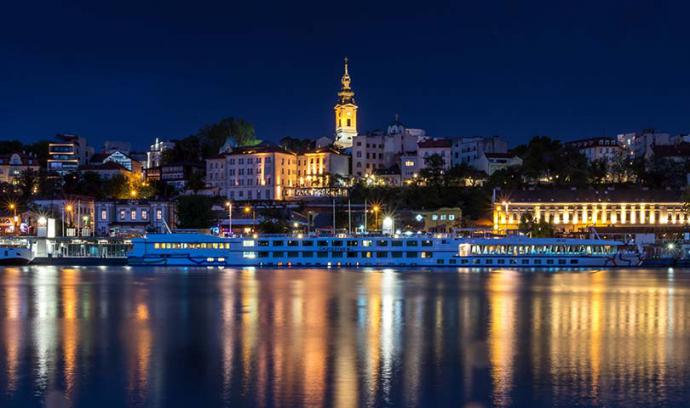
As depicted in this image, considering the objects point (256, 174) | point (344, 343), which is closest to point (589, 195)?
point (256, 174)

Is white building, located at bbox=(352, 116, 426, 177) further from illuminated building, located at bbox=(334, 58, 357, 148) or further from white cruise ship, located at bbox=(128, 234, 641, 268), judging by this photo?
white cruise ship, located at bbox=(128, 234, 641, 268)

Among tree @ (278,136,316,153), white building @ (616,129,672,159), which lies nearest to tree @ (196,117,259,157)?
tree @ (278,136,316,153)

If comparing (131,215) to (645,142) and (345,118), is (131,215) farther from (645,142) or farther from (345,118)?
(645,142)

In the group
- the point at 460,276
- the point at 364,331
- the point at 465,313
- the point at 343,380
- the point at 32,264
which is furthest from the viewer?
the point at 32,264

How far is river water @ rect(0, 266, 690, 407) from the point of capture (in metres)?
18.6

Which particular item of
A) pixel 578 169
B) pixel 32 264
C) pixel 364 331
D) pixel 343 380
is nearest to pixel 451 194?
pixel 578 169

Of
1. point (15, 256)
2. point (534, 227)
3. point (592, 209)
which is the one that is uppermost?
point (592, 209)

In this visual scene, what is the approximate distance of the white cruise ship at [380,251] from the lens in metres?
55.2

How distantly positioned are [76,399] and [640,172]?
76.7 metres

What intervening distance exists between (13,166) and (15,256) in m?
36.9

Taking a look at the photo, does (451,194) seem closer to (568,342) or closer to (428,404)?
(568,342)

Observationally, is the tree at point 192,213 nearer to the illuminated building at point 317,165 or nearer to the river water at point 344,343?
the illuminated building at point 317,165

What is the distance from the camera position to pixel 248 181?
91625 millimetres

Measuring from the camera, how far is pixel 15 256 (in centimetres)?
6109
